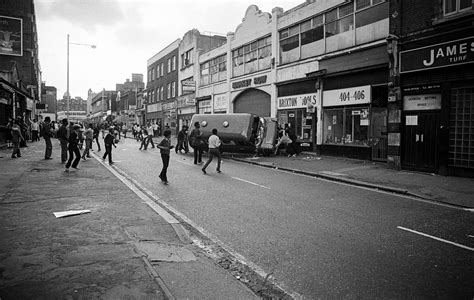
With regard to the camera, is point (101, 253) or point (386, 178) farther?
point (386, 178)

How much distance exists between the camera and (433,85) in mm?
13266

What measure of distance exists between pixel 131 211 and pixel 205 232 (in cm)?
201

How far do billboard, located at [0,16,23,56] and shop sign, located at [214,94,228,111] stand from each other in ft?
75.0

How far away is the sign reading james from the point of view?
1191cm

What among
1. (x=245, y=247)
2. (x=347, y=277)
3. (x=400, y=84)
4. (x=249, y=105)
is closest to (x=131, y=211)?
(x=245, y=247)

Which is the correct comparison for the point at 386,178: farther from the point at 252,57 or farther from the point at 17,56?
the point at 17,56

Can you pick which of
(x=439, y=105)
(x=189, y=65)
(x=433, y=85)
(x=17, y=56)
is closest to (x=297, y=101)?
(x=433, y=85)

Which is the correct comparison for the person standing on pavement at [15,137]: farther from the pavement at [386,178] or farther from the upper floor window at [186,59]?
the upper floor window at [186,59]

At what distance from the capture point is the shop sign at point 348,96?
17.3 m

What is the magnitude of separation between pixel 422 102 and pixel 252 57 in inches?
615

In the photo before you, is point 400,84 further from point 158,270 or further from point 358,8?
point 158,270

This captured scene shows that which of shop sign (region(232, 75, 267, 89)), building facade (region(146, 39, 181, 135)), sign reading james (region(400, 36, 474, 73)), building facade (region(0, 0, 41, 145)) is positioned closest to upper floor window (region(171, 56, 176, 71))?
building facade (region(146, 39, 181, 135))

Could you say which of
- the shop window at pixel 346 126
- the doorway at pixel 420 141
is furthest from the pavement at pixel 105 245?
the shop window at pixel 346 126

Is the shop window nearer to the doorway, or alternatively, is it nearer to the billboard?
the doorway
